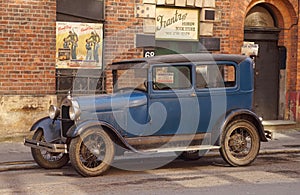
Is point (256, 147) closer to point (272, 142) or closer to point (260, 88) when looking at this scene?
point (272, 142)

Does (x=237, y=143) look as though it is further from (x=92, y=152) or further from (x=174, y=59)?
(x=92, y=152)

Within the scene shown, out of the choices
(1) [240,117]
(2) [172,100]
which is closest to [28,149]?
(2) [172,100]

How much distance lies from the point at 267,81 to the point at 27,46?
6752 mm

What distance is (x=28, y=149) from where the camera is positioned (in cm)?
1120

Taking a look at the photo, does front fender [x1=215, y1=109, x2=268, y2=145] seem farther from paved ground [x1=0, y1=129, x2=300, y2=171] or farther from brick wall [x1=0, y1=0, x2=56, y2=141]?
brick wall [x1=0, y1=0, x2=56, y2=141]

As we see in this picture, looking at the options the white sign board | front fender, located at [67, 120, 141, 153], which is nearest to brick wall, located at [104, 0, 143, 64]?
the white sign board

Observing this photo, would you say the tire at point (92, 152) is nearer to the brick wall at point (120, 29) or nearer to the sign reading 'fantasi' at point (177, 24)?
the brick wall at point (120, 29)

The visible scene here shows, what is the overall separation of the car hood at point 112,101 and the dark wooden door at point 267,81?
699cm

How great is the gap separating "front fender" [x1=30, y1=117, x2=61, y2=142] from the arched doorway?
24.4 feet

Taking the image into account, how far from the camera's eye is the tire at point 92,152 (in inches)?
320

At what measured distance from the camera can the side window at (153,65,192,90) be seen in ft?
28.7

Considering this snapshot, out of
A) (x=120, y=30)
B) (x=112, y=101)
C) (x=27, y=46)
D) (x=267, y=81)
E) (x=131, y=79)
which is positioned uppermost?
(x=120, y=30)

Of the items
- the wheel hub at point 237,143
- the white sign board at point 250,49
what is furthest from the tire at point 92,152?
the white sign board at point 250,49

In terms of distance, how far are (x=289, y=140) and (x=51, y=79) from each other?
19.3 ft
